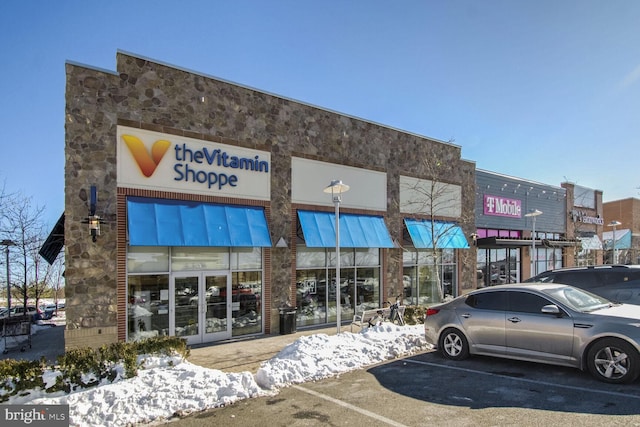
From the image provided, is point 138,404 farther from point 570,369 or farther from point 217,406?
point 570,369

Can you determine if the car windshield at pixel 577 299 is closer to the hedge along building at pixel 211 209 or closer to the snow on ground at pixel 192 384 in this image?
the snow on ground at pixel 192 384

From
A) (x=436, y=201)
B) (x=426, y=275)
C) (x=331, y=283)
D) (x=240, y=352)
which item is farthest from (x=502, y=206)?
(x=240, y=352)

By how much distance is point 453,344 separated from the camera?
8.91 metres

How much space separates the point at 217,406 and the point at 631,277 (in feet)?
33.5

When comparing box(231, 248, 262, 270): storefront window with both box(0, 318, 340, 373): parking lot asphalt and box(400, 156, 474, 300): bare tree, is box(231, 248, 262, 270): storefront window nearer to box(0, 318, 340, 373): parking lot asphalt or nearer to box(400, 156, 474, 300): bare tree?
box(0, 318, 340, 373): parking lot asphalt

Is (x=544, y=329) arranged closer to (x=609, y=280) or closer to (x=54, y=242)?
(x=609, y=280)

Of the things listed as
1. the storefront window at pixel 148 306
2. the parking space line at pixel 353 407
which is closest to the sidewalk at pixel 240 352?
the storefront window at pixel 148 306

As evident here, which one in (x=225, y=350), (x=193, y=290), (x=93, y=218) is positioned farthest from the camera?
(x=193, y=290)

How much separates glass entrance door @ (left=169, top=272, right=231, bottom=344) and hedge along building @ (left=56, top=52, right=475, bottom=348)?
32 millimetres

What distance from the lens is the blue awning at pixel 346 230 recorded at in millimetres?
14531

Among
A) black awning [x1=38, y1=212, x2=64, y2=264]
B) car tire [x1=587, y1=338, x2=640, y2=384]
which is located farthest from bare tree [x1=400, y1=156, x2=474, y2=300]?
black awning [x1=38, y1=212, x2=64, y2=264]

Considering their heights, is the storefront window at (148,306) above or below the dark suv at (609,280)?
below

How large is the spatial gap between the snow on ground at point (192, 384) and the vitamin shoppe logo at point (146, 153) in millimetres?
5560

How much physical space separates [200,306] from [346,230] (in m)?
5.81
